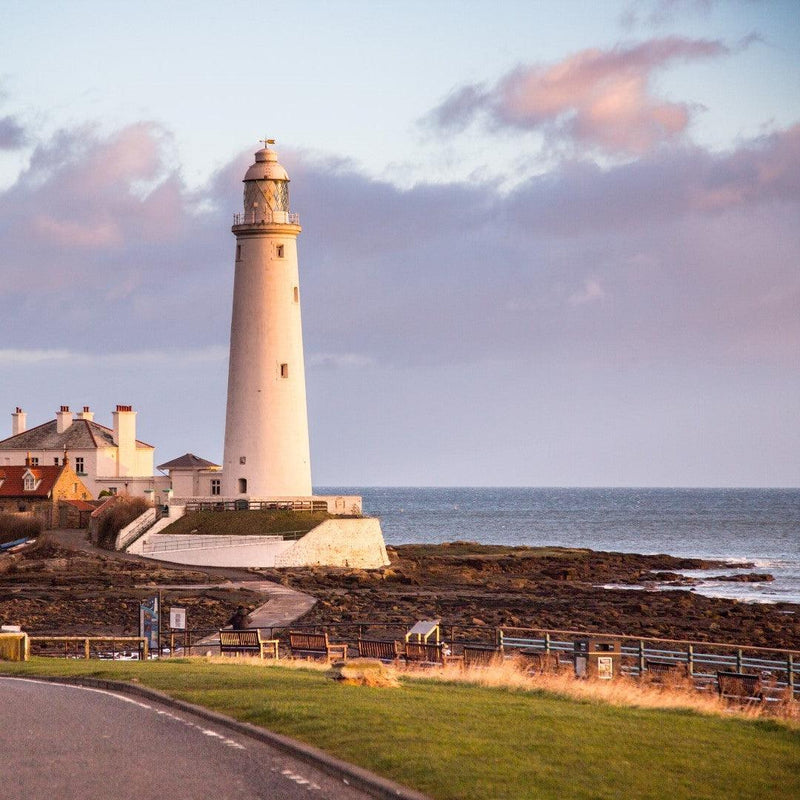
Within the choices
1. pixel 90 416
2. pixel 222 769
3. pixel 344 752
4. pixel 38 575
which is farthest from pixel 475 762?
pixel 90 416

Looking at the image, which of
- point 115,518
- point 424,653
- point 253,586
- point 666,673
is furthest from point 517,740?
point 115,518

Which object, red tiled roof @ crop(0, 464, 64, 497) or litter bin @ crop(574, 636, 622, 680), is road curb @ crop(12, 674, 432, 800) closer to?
litter bin @ crop(574, 636, 622, 680)

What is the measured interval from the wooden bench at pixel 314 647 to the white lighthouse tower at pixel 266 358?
31212 mm

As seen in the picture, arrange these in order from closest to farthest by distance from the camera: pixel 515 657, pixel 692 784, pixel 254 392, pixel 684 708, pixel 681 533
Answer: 1. pixel 692 784
2. pixel 684 708
3. pixel 515 657
4. pixel 254 392
5. pixel 681 533

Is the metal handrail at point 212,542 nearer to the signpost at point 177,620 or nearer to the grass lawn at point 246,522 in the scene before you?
the grass lawn at point 246,522

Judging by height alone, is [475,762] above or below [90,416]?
below

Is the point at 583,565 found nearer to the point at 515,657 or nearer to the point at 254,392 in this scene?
the point at 254,392

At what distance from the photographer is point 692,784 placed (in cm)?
1194

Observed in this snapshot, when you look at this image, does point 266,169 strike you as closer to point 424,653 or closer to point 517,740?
point 424,653

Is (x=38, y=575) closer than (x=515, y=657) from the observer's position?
No

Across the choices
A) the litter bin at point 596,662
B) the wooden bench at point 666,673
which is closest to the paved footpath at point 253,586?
the wooden bench at point 666,673

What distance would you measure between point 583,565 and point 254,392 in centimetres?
2035

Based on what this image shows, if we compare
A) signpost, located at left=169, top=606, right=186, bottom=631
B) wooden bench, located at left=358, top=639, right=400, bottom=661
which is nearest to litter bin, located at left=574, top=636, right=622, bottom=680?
wooden bench, located at left=358, top=639, right=400, bottom=661

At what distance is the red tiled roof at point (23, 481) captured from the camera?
71.0 metres
